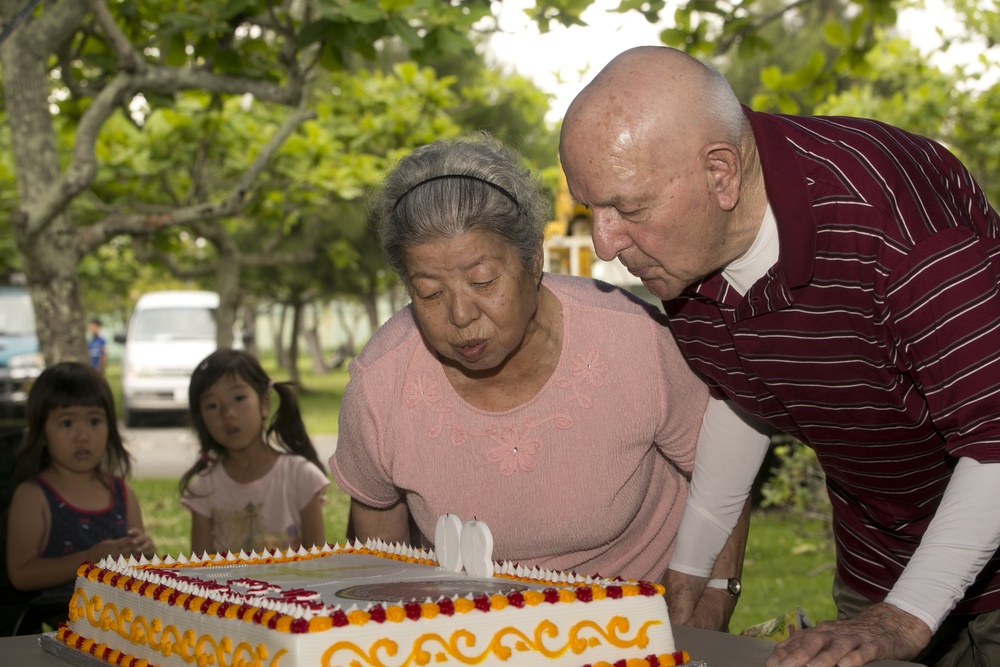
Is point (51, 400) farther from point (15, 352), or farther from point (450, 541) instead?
point (15, 352)

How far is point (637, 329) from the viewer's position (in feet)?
9.62

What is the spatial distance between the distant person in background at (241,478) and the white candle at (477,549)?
291cm

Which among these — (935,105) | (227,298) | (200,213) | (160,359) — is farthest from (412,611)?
(160,359)

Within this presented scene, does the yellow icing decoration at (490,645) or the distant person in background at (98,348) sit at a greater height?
the distant person in background at (98,348)

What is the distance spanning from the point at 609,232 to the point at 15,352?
15.5 metres

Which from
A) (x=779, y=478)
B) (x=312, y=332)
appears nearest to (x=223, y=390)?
(x=779, y=478)

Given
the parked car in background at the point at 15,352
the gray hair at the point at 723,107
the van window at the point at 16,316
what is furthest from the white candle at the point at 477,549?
the van window at the point at 16,316

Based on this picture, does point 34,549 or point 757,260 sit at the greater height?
point 757,260

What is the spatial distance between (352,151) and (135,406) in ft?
31.9

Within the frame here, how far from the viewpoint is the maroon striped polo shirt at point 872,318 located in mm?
2072

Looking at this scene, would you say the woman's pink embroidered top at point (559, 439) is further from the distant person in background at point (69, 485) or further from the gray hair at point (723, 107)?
the distant person in background at point (69, 485)

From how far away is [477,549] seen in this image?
2414 mm

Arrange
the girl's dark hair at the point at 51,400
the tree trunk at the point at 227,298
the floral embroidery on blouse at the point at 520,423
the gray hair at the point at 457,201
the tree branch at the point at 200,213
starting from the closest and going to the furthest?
the gray hair at the point at 457,201 < the floral embroidery on blouse at the point at 520,423 < the girl's dark hair at the point at 51,400 < the tree branch at the point at 200,213 < the tree trunk at the point at 227,298

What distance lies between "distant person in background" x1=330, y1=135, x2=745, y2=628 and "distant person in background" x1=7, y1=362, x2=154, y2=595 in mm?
2036
